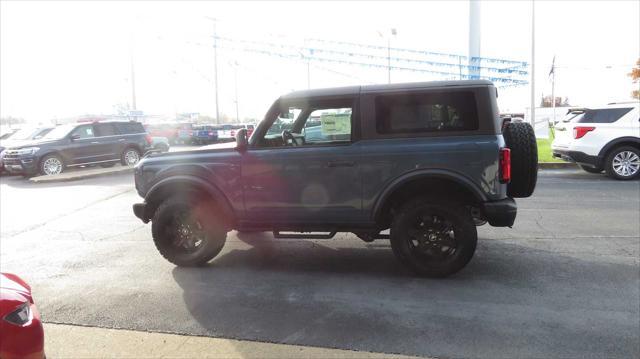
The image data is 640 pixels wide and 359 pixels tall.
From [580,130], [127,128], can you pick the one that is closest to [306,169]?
[580,130]

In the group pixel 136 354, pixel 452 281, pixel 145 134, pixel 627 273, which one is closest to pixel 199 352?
pixel 136 354

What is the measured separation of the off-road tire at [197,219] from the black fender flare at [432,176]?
6.11 ft

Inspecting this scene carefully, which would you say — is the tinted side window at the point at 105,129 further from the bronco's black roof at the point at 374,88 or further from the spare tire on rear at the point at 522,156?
the spare tire on rear at the point at 522,156

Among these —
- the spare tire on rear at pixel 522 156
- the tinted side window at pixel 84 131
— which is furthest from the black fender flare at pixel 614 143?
the tinted side window at pixel 84 131

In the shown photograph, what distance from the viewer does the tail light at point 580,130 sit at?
1107cm

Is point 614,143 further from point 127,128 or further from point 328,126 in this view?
point 127,128

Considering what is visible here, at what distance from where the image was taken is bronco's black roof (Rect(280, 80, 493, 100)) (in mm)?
4734

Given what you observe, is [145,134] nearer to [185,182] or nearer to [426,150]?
[185,182]

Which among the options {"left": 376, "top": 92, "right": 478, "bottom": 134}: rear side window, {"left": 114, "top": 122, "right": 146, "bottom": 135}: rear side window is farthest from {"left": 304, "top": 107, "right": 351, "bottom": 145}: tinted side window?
{"left": 114, "top": 122, "right": 146, "bottom": 135}: rear side window

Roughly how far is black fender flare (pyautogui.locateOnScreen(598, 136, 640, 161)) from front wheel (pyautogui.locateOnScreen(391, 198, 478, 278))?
800cm

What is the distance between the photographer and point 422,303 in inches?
168

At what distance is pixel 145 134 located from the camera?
18094 millimetres

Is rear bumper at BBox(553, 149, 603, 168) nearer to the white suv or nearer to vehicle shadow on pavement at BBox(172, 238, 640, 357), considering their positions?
the white suv

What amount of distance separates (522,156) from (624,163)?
25.5 feet
